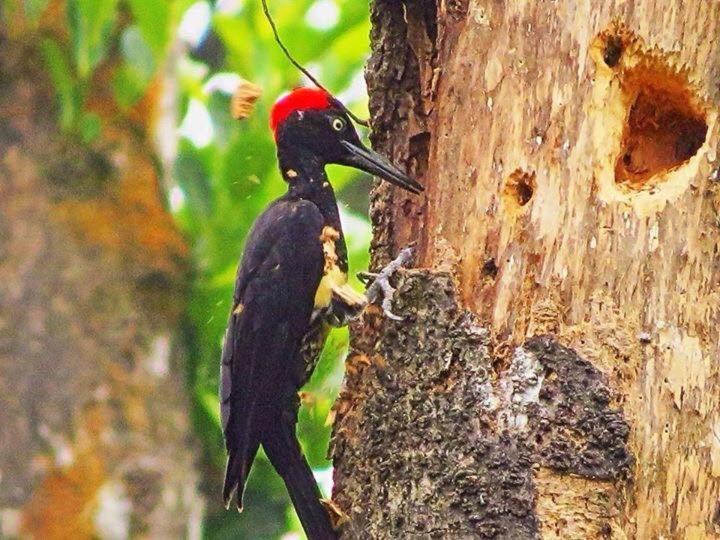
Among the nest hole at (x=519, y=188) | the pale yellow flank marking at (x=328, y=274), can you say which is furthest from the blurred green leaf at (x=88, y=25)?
the nest hole at (x=519, y=188)

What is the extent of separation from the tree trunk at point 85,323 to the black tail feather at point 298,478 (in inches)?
54.1

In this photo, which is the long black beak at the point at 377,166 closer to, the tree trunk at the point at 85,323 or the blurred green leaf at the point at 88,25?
the blurred green leaf at the point at 88,25

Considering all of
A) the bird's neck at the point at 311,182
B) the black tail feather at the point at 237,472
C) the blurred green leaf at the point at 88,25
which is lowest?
the black tail feather at the point at 237,472

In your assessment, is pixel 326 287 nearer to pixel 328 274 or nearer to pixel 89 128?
pixel 328 274

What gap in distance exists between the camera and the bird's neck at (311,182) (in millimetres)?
3916

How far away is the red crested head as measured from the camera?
3893mm

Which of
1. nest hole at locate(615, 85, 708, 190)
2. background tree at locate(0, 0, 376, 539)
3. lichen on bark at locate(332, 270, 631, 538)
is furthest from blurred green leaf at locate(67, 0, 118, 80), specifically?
nest hole at locate(615, 85, 708, 190)

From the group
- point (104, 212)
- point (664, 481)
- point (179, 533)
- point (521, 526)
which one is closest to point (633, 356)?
point (664, 481)

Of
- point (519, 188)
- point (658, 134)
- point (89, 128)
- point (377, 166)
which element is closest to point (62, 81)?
point (89, 128)

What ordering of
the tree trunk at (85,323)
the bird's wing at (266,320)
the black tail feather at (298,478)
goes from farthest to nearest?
the tree trunk at (85,323) → the bird's wing at (266,320) → the black tail feather at (298,478)

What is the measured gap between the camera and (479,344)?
113 inches

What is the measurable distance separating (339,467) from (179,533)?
1768mm

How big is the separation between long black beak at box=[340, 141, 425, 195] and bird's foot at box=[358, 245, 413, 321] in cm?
16

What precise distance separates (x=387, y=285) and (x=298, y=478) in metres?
0.63
